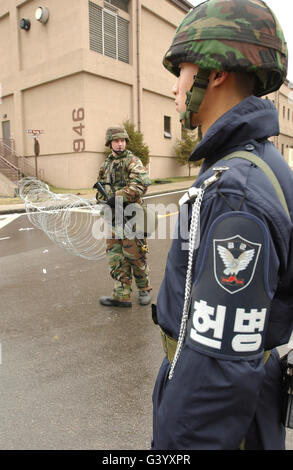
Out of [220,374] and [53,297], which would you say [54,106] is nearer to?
[53,297]

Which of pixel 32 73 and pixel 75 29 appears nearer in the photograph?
pixel 75 29

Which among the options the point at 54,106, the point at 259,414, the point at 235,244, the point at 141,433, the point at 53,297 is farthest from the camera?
the point at 54,106

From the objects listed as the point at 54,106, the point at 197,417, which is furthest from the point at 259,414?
the point at 54,106

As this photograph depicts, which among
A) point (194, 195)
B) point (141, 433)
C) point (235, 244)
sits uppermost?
point (194, 195)

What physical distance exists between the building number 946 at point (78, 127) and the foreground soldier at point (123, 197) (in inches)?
691

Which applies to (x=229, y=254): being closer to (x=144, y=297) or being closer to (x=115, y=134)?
(x=115, y=134)

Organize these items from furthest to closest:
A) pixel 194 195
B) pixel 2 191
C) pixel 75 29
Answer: pixel 75 29
pixel 2 191
pixel 194 195

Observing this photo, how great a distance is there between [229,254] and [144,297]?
417 cm

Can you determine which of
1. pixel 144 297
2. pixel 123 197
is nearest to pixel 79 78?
pixel 123 197

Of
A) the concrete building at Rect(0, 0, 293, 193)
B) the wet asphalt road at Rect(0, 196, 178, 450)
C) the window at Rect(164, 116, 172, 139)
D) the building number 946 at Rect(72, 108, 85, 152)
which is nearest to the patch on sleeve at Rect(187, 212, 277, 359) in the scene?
the wet asphalt road at Rect(0, 196, 178, 450)

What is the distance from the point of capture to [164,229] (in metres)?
10.6

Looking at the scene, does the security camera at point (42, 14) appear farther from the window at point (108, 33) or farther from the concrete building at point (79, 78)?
the window at point (108, 33)

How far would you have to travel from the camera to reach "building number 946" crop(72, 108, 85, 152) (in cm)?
2150

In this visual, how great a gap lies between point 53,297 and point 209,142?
4550 millimetres
